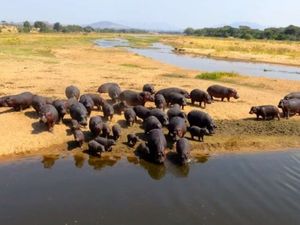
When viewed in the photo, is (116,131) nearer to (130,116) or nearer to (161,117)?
(130,116)

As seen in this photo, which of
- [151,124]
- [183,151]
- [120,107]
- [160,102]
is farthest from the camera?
[160,102]

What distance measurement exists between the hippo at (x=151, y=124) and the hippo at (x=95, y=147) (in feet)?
7.02

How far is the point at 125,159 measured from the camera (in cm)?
1451

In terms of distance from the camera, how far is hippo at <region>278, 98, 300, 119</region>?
19.4 meters

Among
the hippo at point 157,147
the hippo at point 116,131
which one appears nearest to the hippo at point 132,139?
the hippo at point 116,131

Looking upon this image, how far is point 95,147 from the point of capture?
1453 centimetres

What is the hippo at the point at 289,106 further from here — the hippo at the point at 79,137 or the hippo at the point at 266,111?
the hippo at the point at 79,137

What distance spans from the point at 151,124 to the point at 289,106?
277 inches

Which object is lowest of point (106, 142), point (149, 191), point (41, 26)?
point (41, 26)

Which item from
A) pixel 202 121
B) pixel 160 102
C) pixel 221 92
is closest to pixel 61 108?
pixel 160 102

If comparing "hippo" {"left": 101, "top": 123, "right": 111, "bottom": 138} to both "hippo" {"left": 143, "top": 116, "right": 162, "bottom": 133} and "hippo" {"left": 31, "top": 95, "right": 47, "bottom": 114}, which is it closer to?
"hippo" {"left": 143, "top": 116, "right": 162, "bottom": 133}

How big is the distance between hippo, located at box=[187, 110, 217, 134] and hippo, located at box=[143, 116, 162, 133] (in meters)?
1.71

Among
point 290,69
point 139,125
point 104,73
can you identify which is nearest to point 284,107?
point 139,125

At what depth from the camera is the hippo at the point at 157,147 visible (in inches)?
552
